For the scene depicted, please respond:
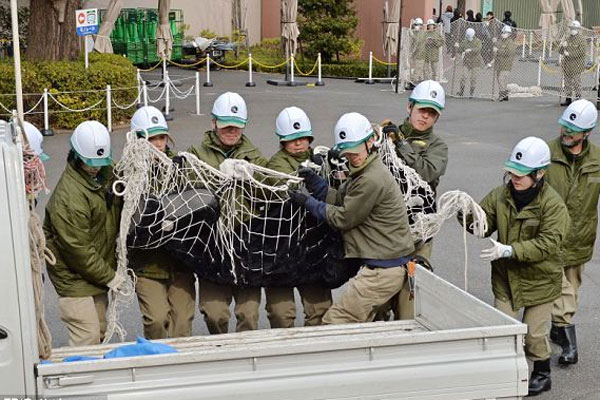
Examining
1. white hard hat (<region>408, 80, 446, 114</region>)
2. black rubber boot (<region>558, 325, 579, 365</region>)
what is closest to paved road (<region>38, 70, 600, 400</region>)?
black rubber boot (<region>558, 325, 579, 365</region>)

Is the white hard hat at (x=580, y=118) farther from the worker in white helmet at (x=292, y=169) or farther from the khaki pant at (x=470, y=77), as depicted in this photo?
the khaki pant at (x=470, y=77)

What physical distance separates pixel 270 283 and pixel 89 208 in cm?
149

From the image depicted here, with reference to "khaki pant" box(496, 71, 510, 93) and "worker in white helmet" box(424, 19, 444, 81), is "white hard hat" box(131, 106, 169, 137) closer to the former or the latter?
"khaki pant" box(496, 71, 510, 93)

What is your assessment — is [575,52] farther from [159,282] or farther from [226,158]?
[159,282]

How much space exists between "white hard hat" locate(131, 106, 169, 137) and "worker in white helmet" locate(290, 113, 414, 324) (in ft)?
3.53

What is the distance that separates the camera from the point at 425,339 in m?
5.12

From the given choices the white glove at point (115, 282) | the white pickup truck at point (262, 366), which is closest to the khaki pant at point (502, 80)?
the white glove at point (115, 282)

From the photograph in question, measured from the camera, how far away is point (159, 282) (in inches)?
281

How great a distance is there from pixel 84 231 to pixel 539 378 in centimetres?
345

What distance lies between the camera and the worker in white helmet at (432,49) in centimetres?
2511

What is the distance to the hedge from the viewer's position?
1798 centimetres

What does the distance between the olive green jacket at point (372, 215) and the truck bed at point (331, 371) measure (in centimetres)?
133

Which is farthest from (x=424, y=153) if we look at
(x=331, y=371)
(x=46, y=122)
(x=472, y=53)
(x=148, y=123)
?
(x=472, y=53)

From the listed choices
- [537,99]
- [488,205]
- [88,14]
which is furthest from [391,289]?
[537,99]
